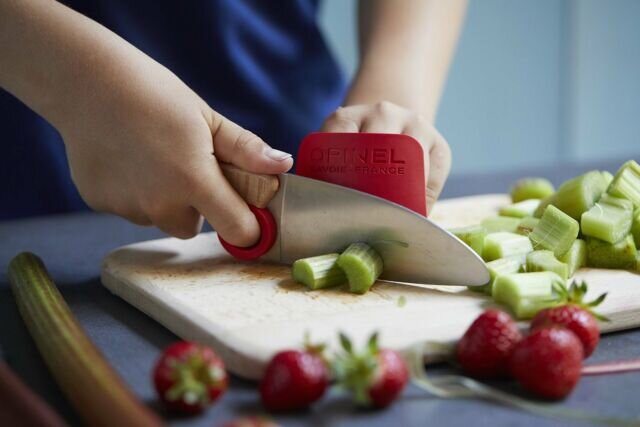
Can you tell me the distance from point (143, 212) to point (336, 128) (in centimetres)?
41

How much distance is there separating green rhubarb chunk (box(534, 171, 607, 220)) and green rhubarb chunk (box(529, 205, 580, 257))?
4.1 inches

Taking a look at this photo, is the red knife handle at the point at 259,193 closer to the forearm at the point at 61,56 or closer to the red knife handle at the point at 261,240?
the red knife handle at the point at 261,240

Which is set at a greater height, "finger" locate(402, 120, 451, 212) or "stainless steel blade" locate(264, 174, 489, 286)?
"finger" locate(402, 120, 451, 212)

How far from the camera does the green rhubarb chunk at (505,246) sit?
159cm

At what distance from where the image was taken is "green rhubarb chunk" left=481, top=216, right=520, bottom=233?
180cm

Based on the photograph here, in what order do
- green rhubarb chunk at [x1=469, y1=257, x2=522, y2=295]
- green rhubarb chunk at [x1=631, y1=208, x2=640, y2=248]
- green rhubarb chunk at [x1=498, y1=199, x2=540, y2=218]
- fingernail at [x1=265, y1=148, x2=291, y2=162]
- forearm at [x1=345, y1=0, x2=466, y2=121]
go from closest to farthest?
green rhubarb chunk at [x1=469, y1=257, x2=522, y2=295] → fingernail at [x1=265, y1=148, x2=291, y2=162] → green rhubarb chunk at [x1=631, y1=208, x2=640, y2=248] → green rhubarb chunk at [x1=498, y1=199, x2=540, y2=218] → forearm at [x1=345, y1=0, x2=466, y2=121]

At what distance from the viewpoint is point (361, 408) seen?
3.53 ft

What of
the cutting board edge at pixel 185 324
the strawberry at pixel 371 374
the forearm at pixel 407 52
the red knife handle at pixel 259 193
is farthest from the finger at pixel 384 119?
the strawberry at pixel 371 374

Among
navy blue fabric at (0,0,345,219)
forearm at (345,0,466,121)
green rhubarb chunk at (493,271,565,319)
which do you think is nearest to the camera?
green rhubarb chunk at (493,271,565,319)

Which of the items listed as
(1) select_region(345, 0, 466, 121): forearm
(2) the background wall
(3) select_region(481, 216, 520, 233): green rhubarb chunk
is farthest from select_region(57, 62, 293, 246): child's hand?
(2) the background wall

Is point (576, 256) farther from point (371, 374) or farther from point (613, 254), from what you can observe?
point (371, 374)

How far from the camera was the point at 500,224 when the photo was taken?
71.6 inches

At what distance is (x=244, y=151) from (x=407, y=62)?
27.6 inches

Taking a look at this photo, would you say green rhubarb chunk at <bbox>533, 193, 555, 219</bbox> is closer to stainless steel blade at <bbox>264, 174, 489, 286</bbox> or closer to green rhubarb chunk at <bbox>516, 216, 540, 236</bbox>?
green rhubarb chunk at <bbox>516, 216, 540, 236</bbox>
